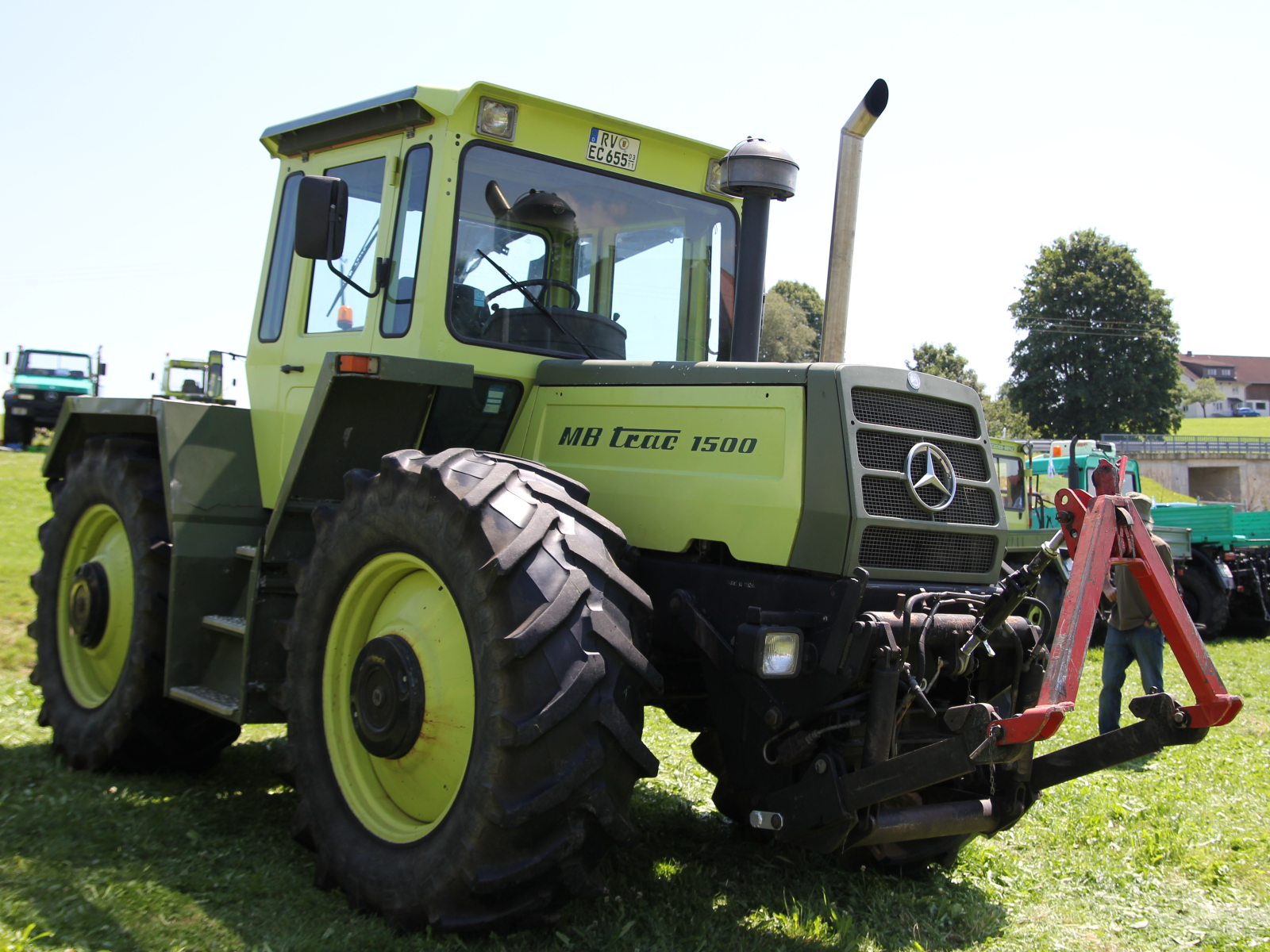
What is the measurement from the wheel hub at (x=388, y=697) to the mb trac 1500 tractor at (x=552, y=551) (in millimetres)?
11

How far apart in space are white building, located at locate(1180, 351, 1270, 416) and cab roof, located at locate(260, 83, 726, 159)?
13172 cm

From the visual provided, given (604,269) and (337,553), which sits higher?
(604,269)

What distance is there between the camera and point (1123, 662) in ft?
26.9

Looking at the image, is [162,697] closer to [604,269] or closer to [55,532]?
[55,532]

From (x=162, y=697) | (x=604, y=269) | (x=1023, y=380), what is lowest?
(x=162, y=697)

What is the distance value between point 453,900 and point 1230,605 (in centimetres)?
1581

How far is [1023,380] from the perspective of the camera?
179ft

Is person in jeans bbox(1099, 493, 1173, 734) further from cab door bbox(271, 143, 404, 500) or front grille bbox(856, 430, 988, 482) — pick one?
cab door bbox(271, 143, 404, 500)

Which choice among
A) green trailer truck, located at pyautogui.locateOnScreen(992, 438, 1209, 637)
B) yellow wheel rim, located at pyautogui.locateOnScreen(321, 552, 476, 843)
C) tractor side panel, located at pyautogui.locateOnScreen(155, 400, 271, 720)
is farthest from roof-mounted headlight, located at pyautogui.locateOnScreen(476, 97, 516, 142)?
green trailer truck, located at pyautogui.locateOnScreen(992, 438, 1209, 637)

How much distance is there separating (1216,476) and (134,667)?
189ft

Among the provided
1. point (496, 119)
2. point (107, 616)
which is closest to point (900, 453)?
point (496, 119)

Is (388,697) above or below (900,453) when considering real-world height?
below

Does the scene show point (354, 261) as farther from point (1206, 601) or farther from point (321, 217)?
point (1206, 601)

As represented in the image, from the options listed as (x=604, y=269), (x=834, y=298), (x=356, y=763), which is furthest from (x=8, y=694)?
(x=834, y=298)
